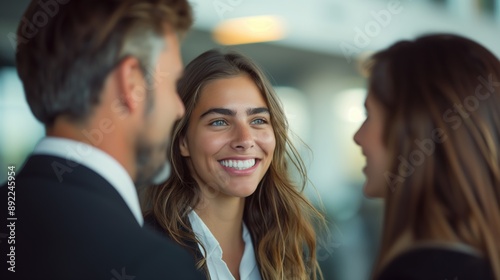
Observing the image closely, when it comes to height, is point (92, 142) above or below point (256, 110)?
below

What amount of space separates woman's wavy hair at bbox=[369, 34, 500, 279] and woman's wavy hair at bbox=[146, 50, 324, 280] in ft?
2.32

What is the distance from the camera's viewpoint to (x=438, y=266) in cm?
99

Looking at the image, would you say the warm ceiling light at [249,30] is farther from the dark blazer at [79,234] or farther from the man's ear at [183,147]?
the dark blazer at [79,234]

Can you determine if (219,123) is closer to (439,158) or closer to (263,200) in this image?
(263,200)

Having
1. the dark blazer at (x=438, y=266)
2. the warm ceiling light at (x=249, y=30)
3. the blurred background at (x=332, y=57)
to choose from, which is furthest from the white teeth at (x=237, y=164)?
the warm ceiling light at (x=249, y=30)

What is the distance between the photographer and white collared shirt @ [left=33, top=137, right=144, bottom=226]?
1059 mm

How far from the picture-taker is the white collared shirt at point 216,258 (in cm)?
169

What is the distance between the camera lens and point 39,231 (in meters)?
1.06

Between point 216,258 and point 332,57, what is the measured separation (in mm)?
4157

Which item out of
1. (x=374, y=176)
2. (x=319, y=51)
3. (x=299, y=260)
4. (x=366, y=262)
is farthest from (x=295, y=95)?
(x=374, y=176)

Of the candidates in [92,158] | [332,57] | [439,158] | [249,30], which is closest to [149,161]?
[92,158]

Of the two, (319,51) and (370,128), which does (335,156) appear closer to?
(319,51)

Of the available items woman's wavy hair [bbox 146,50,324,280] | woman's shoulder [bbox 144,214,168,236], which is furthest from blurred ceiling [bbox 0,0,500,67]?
woman's shoulder [bbox 144,214,168,236]

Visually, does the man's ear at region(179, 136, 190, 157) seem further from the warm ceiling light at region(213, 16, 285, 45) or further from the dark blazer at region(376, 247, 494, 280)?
the warm ceiling light at region(213, 16, 285, 45)
